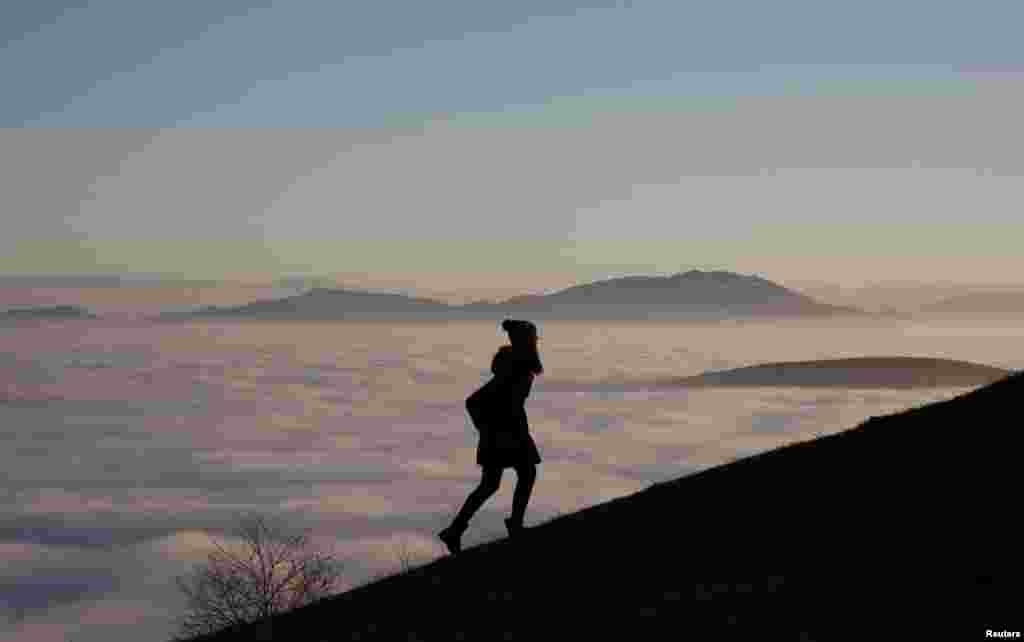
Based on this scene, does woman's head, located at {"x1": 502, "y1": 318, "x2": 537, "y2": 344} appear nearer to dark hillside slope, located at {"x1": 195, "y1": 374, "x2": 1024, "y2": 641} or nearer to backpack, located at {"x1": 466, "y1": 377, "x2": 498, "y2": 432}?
backpack, located at {"x1": 466, "y1": 377, "x2": 498, "y2": 432}

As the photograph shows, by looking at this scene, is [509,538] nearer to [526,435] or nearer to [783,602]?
[526,435]

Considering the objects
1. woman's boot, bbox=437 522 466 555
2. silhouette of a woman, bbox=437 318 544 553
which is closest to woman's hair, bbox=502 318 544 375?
silhouette of a woman, bbox=437 318 544 553

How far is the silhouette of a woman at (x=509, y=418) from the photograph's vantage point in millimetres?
17406

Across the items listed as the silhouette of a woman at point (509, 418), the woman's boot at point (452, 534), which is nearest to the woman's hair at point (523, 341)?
the silhouette of a woman at point (509, 418)

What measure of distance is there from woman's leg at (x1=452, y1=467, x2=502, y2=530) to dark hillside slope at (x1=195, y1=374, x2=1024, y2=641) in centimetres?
79

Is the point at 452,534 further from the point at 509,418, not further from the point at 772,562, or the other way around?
the point at 772,562

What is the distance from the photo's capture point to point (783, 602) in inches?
528

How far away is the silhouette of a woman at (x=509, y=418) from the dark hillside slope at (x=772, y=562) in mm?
1207

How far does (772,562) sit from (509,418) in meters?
4.17

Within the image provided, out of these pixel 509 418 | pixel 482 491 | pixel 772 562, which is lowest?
pixel 772 562

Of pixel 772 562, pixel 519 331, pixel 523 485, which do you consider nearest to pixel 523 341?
pixel 519 331

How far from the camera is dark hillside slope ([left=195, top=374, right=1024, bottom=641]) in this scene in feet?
42.7

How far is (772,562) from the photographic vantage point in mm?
15242

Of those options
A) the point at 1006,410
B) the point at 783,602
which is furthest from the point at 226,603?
the point at 783,602
